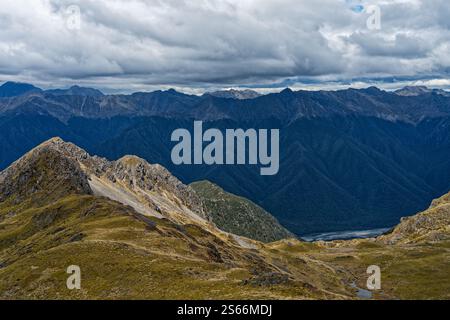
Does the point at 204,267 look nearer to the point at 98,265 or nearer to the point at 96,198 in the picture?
the point at 98,265

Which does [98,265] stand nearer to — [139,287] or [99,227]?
[139,287]

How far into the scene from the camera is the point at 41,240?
545 feet

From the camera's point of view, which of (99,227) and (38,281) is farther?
(99,227)

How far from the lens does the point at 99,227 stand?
5920 inches
